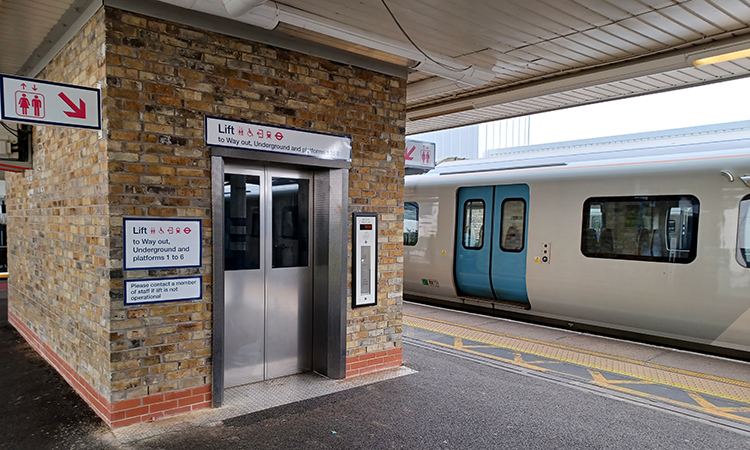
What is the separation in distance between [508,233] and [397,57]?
4.66 metres

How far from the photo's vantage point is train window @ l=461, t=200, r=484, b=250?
30.7ft

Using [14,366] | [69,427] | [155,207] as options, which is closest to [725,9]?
[155,207]

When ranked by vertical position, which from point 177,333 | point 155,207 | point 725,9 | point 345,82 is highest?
point 725,9

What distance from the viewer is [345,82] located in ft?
17.3

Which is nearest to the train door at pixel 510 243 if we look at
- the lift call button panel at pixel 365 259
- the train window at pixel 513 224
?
the train window at pixel 513 224

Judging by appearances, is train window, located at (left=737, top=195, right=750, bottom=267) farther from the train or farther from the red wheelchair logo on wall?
the red wheelchair logo on wall

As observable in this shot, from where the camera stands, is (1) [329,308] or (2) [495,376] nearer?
(1) [329,308]

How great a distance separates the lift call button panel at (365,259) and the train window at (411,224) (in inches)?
201

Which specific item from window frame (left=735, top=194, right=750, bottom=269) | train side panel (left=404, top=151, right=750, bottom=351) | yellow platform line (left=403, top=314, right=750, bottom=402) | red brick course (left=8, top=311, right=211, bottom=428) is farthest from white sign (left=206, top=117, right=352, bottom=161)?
window frame (left=735, top=194, right=750, bottom=269)

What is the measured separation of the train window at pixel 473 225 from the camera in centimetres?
936

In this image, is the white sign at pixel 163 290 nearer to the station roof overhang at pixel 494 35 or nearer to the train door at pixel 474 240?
the station roof overhang at pixel 494 35

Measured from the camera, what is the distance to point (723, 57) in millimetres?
4969

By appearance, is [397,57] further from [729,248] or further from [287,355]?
[729,248]

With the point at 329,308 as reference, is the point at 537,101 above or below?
above
